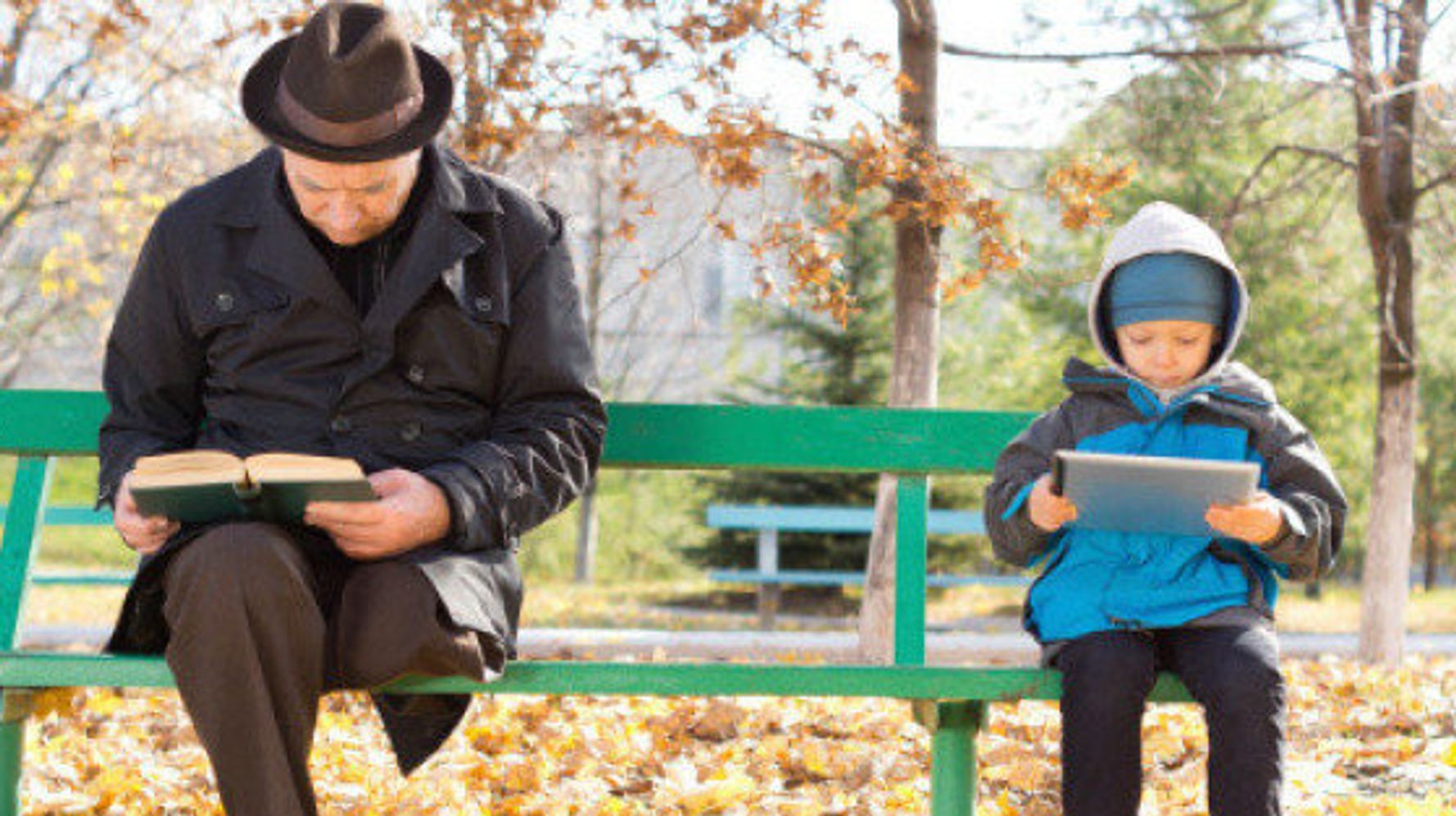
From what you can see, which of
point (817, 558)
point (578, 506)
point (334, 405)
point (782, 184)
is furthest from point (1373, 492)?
point (578, 506)

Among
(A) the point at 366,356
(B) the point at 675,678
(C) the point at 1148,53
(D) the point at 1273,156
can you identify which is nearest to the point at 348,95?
(A) the point at 366,356

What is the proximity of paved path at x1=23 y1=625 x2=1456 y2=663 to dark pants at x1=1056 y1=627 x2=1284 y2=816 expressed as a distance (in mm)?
5427

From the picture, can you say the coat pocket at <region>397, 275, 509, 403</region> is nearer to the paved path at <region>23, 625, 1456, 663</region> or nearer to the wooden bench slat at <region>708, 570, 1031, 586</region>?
the paved path at <region>23, 625, 1456, 663</region>

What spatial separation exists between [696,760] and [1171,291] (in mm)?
1891

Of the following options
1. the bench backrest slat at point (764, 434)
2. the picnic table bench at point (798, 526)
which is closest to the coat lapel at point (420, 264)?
the bench backrest slat at point (764, 434)

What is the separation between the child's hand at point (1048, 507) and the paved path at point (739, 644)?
5.37 m

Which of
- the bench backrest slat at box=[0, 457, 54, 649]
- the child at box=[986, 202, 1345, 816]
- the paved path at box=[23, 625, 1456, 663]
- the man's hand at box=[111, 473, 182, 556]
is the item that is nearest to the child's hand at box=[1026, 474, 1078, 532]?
the child at box=[986, 202, 1345, 816]

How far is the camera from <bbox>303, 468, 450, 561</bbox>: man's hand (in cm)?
271

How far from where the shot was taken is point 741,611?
14664 millimetres

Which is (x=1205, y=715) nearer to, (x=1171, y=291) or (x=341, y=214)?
(x=1171, y=291)

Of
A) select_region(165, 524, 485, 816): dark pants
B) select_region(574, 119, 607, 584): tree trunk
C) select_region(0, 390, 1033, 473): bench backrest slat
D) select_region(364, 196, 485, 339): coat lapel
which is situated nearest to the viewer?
select_region(165, 524, 485, 816): dark pants

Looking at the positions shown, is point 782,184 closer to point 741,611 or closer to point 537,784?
point 537,784

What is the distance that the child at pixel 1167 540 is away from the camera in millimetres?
2760

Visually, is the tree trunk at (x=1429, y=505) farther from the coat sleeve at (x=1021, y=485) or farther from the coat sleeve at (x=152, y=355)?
the coat sleeve at (x=152, y=355)
